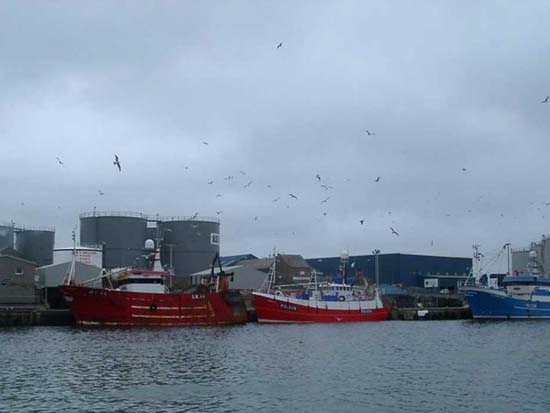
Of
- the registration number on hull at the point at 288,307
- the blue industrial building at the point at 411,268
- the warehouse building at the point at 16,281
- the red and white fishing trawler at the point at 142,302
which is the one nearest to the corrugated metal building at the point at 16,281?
the warehouse building at the point at 16,281

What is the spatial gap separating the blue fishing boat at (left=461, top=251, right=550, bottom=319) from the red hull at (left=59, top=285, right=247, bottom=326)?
2950 cm

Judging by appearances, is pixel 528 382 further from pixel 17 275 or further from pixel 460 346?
pixel 17 275

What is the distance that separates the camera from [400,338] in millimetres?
48594

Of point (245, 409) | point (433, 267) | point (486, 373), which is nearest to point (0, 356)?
point (245, 409)

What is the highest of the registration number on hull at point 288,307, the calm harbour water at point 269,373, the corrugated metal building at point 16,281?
the corrugated metal building at point 16,281

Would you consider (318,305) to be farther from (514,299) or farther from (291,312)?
(514,299)

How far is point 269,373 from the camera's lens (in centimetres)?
2964

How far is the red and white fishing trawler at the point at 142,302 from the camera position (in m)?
55.0

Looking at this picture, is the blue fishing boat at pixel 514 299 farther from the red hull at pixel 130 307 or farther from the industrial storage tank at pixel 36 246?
the industrial storage tank at pixel 36 246

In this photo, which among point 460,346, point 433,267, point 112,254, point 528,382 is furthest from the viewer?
point 433,267

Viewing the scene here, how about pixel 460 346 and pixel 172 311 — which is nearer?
pixel 460 346

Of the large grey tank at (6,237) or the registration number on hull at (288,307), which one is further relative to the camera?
the large grey tank at (6,237)

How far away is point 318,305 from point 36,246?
3428 cm

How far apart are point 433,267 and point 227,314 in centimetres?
5559
